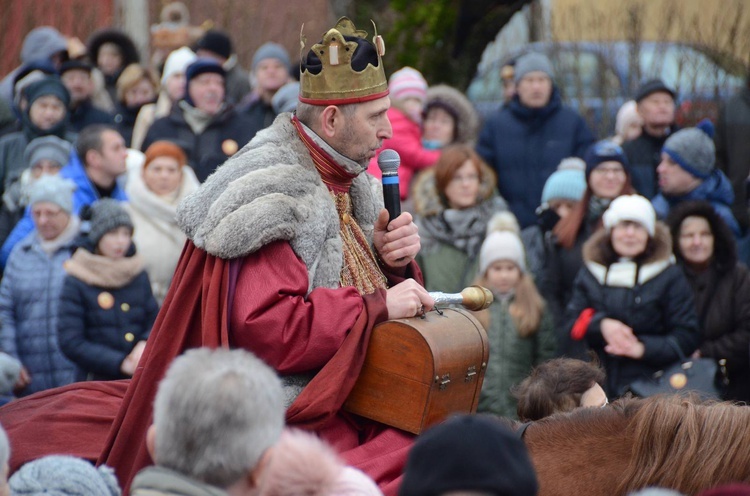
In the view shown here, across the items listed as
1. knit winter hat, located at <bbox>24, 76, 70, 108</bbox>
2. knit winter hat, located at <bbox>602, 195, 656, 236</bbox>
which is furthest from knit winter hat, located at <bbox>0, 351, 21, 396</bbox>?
knit winter hat, located at <bbox>24, 76, 70, 108</bbox>

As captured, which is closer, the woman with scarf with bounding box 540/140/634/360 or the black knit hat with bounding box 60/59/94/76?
the woman with scarf with bounding box 540/140/634/360

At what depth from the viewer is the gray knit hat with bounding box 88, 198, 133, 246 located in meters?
7.24

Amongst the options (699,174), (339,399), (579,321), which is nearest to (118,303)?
(579,321)

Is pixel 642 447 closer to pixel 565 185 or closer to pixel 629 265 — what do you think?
pixel 629 265

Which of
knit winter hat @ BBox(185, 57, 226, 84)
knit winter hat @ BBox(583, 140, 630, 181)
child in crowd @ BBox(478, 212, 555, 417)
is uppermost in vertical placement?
knit winter hat @ BBox(185, 57, 226, 84)

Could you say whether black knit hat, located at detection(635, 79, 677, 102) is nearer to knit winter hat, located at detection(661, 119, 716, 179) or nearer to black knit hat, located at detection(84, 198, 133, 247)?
knit winter hat, located at detection(661, 119, 716, 179)

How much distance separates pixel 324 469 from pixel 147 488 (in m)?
0.53

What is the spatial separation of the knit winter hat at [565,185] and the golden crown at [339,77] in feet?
13.1

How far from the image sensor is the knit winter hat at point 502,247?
7.43 metres

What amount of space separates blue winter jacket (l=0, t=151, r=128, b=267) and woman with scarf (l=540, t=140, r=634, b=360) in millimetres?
3172

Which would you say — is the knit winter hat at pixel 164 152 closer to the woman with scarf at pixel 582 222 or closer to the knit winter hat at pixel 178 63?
the knit winter hat at pixel 178 63

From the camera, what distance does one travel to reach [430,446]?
96.0 inches

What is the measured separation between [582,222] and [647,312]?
1.13m

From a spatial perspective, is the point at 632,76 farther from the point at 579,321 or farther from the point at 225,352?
the point at 225,352
